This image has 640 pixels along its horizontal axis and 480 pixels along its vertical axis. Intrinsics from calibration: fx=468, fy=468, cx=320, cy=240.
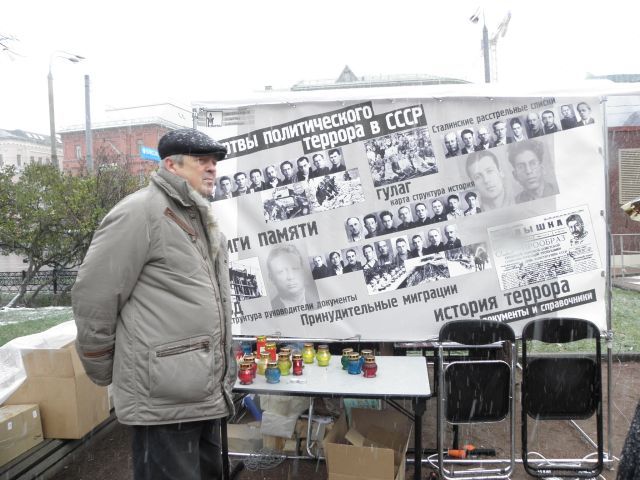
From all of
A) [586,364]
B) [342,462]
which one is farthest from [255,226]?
[586,364]

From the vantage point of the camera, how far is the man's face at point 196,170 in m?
2.11

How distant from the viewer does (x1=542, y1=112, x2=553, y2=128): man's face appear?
3393 millimetres

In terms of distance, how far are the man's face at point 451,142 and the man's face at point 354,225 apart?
Answer: 86 centimetres

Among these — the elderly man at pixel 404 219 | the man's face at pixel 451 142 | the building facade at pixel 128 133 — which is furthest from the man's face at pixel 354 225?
the building facade at pixel 128 133

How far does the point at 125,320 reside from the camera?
190 centimetres

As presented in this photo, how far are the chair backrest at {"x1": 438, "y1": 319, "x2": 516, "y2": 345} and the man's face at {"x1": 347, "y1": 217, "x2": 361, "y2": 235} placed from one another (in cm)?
94

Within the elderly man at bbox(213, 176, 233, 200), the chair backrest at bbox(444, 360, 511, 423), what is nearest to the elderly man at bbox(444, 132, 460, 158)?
the chair backrest at bbox(444, 360, 511, 423)

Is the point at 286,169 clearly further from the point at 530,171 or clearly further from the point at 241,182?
the point at 530,171

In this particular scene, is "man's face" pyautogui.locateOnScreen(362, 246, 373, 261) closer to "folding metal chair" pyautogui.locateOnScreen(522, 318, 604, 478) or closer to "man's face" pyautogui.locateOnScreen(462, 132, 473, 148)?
"man's face" pyautogui.locateOnScreen(462, 132, 473, 148)

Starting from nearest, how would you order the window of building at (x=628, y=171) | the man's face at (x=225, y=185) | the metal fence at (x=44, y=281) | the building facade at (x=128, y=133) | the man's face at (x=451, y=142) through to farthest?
the man's face at (x=451, y=142) < the man's face at (x=225, y=185) < the window of building at (x=628, y=171) < the metal fence at (x=44, y=281) < the building facade at (x=128, y=133)

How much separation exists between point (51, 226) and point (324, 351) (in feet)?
28.7

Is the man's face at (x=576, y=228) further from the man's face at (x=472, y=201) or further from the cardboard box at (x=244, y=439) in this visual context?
the cardboard box at (x=244, y=439)

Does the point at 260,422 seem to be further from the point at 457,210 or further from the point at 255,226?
the point at 457,210

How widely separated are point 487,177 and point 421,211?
0.54 meters
